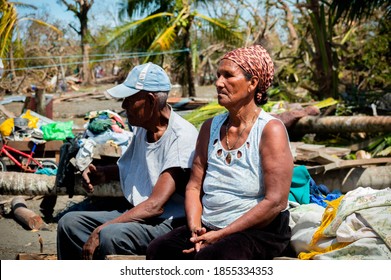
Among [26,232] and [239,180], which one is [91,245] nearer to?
[239,180]

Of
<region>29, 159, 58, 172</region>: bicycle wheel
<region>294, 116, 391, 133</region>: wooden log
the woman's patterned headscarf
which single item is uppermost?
the woman's patterned headscarf

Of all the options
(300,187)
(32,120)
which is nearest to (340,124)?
(300,187)

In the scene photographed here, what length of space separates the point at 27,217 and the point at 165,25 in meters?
11.5

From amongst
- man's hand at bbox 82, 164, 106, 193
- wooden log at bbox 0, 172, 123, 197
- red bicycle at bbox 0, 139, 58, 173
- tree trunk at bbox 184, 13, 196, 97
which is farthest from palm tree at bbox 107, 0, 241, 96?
man's hand at bbox 82, 164, 106, 193

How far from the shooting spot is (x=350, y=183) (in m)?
5.77

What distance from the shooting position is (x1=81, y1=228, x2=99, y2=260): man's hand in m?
3.27

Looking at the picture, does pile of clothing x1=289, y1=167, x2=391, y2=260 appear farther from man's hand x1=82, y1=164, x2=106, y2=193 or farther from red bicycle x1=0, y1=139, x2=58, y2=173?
red bicycle x1=0, y1=139, x2=58, y2=173

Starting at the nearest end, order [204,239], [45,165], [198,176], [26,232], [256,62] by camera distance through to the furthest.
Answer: [204,239], [256,62], [198,176], [26,232], [45,165]

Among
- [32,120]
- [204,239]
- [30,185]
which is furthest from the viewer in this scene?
[32,120]

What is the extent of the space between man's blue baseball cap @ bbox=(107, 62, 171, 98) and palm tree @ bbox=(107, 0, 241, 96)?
12566 mm

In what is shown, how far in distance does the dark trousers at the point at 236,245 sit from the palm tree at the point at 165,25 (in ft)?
43.5

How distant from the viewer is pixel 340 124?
805 cm
